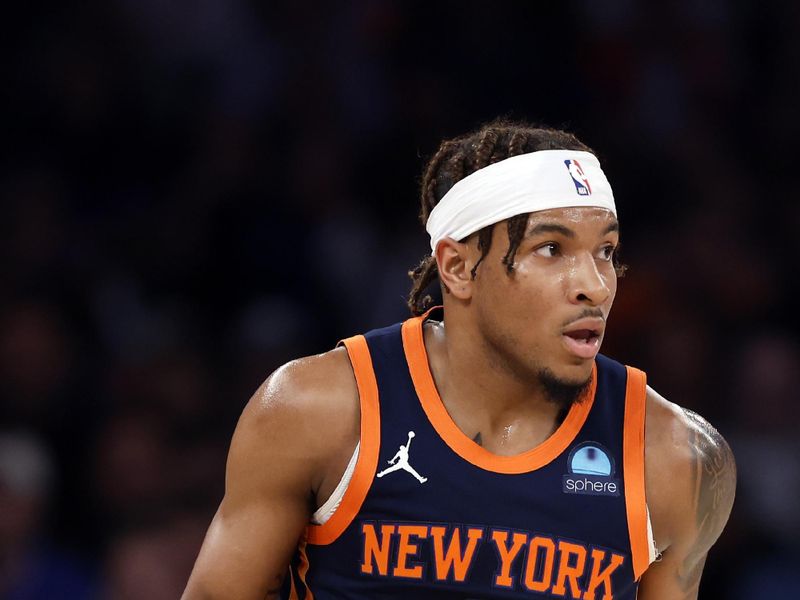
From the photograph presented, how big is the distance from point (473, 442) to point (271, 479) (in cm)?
44

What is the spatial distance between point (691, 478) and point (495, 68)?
385 centimetres

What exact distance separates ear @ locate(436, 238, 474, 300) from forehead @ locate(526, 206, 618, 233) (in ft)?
0.61

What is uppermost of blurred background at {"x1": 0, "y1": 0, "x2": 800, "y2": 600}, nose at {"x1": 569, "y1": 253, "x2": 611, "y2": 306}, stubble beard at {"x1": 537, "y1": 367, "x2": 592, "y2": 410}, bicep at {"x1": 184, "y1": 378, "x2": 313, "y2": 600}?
blurred background at {"x1": 0, "y1": 0, "x2": 800, "y2": 600}

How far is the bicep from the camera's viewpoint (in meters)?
2.67

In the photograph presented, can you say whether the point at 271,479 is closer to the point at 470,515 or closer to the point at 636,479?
the point at 470,515

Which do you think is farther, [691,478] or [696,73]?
[696,73]

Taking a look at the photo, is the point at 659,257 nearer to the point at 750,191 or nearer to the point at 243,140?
the point at 750,191

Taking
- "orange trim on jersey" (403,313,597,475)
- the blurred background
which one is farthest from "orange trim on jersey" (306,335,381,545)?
the blurred background

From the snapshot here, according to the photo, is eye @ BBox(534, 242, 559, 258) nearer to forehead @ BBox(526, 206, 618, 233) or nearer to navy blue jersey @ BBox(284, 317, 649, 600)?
forehead @ BBox(526, 206, 618, 233)

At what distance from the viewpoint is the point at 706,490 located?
281cm

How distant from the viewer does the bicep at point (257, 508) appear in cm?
267

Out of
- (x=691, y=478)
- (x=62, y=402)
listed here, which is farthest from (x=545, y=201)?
(x=62, y=402)

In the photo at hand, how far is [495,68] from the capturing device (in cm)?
630

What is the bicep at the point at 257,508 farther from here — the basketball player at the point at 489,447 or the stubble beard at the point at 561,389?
the stubble beard at the point at 561,389
